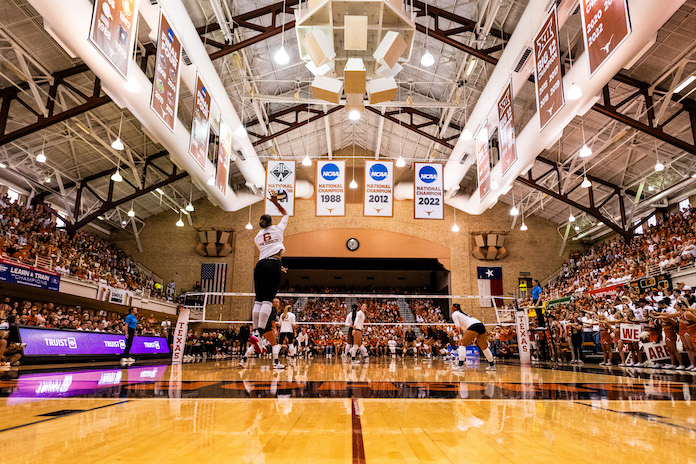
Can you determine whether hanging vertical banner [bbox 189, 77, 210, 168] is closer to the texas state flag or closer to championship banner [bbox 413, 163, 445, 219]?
championship banner [bbox 413, 163, 445, 219]

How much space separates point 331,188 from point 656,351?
9242 mm

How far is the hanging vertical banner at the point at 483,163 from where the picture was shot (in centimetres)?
1323

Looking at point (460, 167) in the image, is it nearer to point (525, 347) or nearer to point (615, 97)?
point (615, 97)

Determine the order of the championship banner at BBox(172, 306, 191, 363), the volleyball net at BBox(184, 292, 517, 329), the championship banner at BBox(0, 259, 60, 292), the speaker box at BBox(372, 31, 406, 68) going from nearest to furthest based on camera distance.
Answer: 1. the speaker box at BBox(372, 31, 406, 68)
2. the championship banner at BBox(172, 306, 191, 363)
3. the championship banner at BBox(0, 259, 60, 292)
4. the volleyball net at BBox(184, 292, 517, 329)

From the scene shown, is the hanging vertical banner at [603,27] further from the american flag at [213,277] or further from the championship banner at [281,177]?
the american flag at [213,277]

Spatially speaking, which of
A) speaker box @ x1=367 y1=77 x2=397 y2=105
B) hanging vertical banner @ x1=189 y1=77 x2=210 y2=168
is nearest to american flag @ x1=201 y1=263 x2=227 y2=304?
hanging vertical banner @ x1=189 y1=77 x2=210 y2=168

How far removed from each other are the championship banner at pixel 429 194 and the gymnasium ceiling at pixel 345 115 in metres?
3.04

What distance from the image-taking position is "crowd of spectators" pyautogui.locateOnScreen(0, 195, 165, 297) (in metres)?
15.4

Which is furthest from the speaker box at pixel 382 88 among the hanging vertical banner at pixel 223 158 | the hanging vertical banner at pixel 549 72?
the hanging vertical banner at pixel 223 158

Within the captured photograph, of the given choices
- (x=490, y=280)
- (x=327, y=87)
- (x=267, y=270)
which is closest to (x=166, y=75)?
(x=327, y=87)

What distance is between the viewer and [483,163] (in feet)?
44.9

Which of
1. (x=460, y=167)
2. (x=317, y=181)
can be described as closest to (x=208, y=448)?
(x=317, y=181)

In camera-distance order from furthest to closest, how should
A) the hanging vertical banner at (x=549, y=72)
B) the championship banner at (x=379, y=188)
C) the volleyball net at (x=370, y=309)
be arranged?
the volleyball net at (x=370, y=309) → the championship banner at (x=379, y=188) → the hanging vertical banner at (x=549, y=72)

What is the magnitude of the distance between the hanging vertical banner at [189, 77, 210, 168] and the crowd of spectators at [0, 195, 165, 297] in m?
7.47
